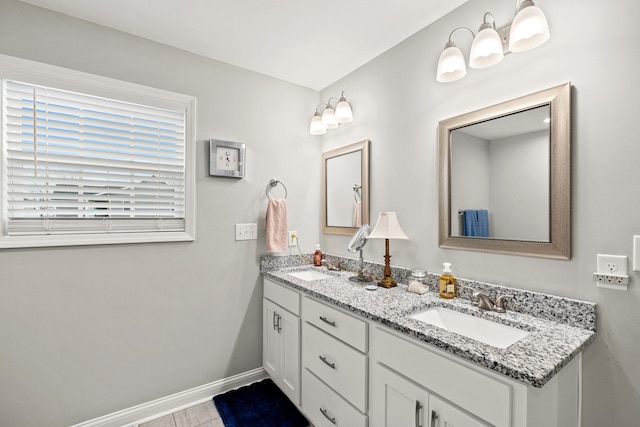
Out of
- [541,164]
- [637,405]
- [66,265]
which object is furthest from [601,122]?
[66,265]

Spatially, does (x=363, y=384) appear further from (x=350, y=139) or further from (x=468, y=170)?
(x=350, y=139)

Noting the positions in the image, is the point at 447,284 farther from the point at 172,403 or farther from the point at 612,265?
the point at 172,403

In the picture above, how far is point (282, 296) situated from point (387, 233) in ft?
2.70

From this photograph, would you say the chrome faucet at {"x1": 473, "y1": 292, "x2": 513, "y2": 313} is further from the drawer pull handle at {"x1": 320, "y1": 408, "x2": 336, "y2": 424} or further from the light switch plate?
the light switch plate

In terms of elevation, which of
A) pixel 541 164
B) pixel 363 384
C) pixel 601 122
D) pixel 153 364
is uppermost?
pixel 601 122

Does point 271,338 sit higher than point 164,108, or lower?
lower

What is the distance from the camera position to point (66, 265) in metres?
1.69

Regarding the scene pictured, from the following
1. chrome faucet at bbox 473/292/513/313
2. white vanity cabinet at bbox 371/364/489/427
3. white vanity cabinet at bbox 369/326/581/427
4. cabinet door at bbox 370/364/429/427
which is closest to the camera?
white vanity cabinet at bbox 369/326/581/427

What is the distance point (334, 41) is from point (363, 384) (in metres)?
1.94

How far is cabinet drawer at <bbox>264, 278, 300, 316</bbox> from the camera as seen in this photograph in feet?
6.21

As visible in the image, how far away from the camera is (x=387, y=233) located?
1818mm

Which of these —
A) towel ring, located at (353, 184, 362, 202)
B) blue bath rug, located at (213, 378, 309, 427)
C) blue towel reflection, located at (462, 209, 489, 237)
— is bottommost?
blue bath rug, located at (213, 378, 309, 427)

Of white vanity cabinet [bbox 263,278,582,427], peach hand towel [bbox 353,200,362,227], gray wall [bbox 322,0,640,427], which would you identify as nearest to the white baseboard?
white vanity cabinet [bbox 263,278,582,427]

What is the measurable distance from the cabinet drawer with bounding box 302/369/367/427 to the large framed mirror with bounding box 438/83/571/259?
0.96 m
